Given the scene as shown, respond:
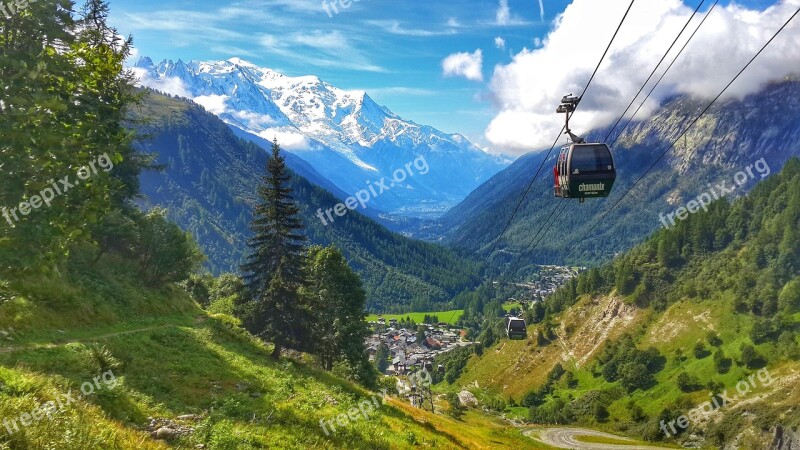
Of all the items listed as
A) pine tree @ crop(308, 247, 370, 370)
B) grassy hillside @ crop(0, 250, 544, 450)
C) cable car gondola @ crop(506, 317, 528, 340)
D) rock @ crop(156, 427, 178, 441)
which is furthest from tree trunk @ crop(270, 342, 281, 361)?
cable car gondola @ crop(506, 317, 528, 340)

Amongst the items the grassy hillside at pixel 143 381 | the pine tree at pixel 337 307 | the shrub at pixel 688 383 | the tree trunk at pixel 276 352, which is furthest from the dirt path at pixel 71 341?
the shrub at pixel 688 383

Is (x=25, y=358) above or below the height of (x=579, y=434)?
above

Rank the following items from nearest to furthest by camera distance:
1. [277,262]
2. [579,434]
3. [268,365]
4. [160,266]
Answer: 1. [268,365]
2. [277,262]
3. [160,266]
4. [579,434]

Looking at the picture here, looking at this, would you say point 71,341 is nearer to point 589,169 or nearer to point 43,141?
point 43,141

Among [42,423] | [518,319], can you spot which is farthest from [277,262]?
[518,319]

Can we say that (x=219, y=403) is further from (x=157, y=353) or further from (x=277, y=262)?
(x=277, y=262)

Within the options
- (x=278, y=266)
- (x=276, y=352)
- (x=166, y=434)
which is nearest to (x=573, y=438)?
(x=276, y=352)

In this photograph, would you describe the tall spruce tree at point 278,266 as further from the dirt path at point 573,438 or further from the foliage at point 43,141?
the dirt path at point 573,438
